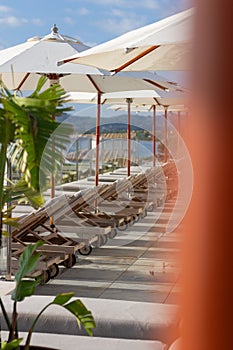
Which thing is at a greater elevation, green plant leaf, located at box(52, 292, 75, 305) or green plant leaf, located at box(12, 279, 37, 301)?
green plant leaf, located at box(12, 279, 37, 301)

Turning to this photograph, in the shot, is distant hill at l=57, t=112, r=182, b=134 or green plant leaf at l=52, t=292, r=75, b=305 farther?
distant hill at l=57, t=112, r=182, b=134

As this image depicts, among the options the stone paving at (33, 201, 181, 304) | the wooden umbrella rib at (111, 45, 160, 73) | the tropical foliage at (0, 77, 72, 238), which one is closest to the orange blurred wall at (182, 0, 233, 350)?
the tropical foliage at (0, 77, 72, 238)

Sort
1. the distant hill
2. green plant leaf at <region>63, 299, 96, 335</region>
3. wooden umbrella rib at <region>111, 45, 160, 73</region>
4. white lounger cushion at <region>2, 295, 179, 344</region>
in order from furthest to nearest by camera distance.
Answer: the distant hill, wooden umbrella rib at <region>111, 45, 160, 73</region>, white lounger cushion at <region>2, 295, 179, 344</region>, green plant leaf at <region>63, 299, 96, 335</region>

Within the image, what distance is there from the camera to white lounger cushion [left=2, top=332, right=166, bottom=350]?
2701 mm

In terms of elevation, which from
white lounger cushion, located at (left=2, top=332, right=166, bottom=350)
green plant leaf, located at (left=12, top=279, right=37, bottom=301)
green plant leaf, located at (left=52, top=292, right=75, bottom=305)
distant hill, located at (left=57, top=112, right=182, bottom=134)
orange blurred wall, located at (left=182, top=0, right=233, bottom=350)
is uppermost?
distant hill, located at (left=57, top=112, right=182, bottom=134)

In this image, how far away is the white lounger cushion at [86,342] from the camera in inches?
106

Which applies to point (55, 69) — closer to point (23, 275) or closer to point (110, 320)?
point (110, 320)

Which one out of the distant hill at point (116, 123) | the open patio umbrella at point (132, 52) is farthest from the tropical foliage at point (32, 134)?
the distant hill at point (116, 123)

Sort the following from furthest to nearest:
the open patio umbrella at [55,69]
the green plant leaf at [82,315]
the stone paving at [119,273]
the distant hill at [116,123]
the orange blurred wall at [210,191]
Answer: the distant hill at [116,123], the open patio umbrella at [55,69], the stone paving at [119,273], the green plant leaf at [82,315], the orange blurred wall at [210,191]

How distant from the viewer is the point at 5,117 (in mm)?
1839

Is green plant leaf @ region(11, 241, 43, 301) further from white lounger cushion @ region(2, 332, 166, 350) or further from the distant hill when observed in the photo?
the distant hill

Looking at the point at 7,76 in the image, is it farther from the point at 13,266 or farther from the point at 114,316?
Answer: the point at 114,316

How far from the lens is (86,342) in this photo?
277cm

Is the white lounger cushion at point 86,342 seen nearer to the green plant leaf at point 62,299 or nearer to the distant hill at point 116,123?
the green plant leaf at point 62,299
